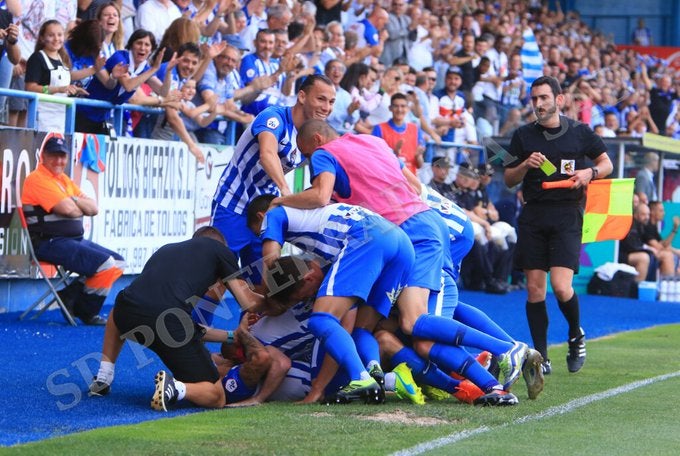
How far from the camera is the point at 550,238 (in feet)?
32.2

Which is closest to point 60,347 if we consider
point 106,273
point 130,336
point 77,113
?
point 106,273

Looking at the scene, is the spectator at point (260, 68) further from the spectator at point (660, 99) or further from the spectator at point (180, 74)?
the spectator at point (660, 99)

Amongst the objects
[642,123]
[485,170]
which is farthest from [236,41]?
[642,123]

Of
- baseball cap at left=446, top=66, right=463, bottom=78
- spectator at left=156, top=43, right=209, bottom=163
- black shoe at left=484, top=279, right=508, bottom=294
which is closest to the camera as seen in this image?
spectator at left=156, top=43, right=209, bottom=163

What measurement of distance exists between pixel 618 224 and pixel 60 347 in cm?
498

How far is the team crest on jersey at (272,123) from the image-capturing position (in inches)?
340

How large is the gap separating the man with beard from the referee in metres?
1.87

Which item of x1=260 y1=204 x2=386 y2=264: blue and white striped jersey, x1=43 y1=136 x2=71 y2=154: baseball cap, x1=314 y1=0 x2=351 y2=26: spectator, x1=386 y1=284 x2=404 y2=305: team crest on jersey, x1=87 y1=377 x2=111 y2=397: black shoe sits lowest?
x1=87 y1=377 x2=111 y2=397: black shoe

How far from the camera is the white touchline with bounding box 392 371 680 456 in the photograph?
6.04 m

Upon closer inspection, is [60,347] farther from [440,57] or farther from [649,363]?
[440,57]

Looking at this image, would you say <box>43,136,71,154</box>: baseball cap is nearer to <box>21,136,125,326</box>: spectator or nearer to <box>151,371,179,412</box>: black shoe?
<box>21,136,125,326</box>: spectator

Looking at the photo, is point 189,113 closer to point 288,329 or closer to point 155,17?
point 155,17

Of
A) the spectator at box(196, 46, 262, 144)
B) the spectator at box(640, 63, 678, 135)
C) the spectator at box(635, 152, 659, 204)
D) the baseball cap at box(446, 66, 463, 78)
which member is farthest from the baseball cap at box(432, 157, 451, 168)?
the spectator at box(640, 63, 678, 135)

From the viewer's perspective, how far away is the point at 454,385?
777 centimetres
